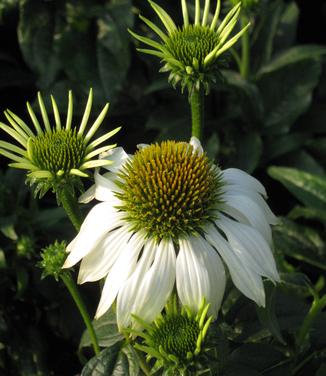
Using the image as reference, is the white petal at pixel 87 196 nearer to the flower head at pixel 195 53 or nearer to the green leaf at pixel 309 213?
the flower head at pixel 195 53

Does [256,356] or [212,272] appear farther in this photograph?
[256,356]

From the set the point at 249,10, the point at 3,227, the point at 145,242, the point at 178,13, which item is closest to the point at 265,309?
the point at 145,242

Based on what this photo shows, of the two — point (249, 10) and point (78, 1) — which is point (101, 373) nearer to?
point (249, 10)

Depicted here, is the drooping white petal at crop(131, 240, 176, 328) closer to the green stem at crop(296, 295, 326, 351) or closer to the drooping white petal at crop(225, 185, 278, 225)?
the drooping white petal at crop(225, 185, 278, 225)

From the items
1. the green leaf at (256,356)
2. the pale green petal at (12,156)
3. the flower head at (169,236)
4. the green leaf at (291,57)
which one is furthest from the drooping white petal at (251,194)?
the green leaf at (291,57)

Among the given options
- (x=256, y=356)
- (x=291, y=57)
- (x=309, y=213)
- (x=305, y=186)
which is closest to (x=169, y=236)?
(x=256, y=356)

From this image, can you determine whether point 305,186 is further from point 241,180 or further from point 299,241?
point 241,180

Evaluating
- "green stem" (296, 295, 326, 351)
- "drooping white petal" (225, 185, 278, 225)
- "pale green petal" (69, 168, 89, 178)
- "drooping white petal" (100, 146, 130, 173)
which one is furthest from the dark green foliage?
"pale green petal" (69, 168, 89, 178)
